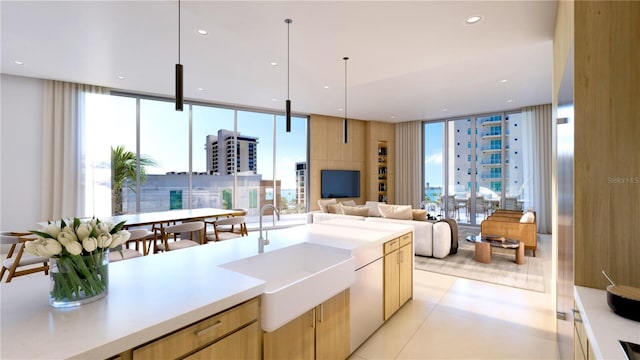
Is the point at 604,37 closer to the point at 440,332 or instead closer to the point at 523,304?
the point at 440,332

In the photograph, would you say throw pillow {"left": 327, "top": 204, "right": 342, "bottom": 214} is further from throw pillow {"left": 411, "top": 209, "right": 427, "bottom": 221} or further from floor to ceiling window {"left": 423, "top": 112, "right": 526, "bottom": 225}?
floor to ceiling window {"left": 423, "top": 112, "right": 526, "bottom": 225}

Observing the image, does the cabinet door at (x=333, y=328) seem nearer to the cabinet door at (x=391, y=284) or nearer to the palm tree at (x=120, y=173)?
the cabinet door at (x=391, y=284)

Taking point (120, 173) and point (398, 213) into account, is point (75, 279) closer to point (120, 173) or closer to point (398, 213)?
point (398, 213)

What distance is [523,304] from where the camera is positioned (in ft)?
10.2

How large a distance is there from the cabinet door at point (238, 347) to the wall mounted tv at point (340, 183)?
280 inches

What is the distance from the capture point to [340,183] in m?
8.79

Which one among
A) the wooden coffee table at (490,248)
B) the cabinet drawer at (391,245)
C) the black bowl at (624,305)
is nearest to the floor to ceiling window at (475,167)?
the wooden coffee table at (490,248)

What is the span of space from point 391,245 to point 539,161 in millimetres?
6576

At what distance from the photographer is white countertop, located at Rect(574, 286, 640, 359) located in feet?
3.06

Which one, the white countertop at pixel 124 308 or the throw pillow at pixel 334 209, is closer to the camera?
the white countertop at pixel 124 308

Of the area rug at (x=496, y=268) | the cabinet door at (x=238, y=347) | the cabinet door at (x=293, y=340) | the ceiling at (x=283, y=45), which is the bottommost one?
the area rug at (x=496, y=268)

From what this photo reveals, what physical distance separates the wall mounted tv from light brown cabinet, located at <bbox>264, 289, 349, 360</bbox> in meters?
6.46

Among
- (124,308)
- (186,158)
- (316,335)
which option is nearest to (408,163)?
(186,158)

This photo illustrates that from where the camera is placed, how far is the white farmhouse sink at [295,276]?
1382mm
